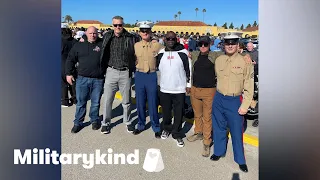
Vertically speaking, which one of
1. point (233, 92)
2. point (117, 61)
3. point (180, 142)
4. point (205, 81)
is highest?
point (117, 61)

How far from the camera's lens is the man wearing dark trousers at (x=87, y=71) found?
15.8ft

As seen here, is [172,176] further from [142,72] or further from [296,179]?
[142,72]

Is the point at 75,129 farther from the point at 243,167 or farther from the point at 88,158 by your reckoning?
the point at 243,167

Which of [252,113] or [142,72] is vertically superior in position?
[142,72]

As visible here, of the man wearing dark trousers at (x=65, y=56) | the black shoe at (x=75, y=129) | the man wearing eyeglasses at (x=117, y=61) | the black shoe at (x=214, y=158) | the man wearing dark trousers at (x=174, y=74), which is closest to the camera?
A: the black shoe at (x=214, y=158)

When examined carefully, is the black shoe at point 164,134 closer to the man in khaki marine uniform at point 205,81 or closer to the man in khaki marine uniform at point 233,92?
the man in khaki marine uniform at point 205,81

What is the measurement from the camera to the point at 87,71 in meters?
4.85

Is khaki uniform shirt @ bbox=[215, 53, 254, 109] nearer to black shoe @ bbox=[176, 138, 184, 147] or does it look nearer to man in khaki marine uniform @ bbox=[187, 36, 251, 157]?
Result: man in khaki marine uniform @ bbox=[187, 36, 251, 157]

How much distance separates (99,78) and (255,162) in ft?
8.84

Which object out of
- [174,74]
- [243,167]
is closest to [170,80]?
[174,74]

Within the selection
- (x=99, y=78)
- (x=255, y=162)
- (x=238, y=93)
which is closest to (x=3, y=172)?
(x=99, y=78)

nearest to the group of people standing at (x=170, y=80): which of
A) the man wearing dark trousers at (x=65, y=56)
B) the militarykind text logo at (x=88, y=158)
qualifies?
the militarykind text logo at (x=88, y=158)

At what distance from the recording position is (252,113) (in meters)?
5.50

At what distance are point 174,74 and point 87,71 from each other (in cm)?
147
